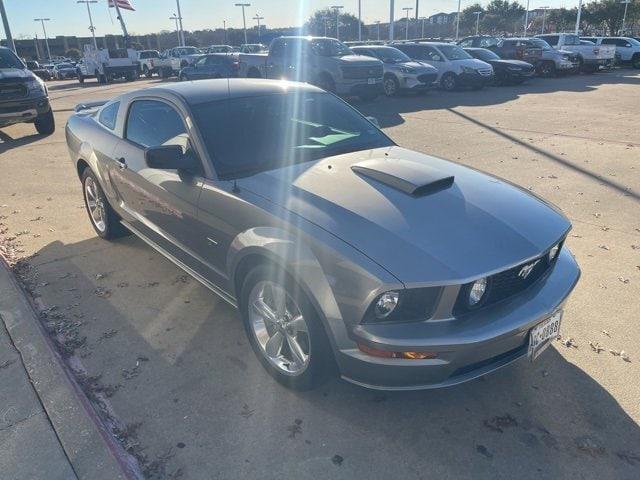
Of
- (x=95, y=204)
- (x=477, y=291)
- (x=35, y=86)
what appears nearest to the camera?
(x=477, y=291)

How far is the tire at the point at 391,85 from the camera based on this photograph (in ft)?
53.5

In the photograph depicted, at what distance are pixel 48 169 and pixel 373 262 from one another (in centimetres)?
775

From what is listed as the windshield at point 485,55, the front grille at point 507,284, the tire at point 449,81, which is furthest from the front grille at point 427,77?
the front grille at point 507,284

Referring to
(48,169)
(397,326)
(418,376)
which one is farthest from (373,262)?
(48,169)

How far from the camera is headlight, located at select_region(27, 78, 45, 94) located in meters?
10.6

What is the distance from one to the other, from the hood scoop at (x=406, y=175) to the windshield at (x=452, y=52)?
1602cm

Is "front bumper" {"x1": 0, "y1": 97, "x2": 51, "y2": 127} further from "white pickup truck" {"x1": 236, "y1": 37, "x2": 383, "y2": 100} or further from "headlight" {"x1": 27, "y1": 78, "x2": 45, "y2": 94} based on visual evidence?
"white pickup truck" {"x1": 236, "y1": 37, "x2": 383, "y2": 100}

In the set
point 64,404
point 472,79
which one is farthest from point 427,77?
point 64,404

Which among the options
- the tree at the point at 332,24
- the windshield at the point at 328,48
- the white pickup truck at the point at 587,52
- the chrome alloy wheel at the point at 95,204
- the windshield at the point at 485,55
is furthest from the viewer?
the tree at the point at 332,24

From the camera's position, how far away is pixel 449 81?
17688mm

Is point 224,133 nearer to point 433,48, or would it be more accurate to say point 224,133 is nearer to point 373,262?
point 373,262

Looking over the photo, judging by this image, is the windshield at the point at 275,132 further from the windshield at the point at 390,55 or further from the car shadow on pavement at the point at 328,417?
the windshield at the point at 390,55

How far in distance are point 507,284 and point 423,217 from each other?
539 millimetres

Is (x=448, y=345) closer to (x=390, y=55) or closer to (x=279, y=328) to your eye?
(x=279, y=328)
